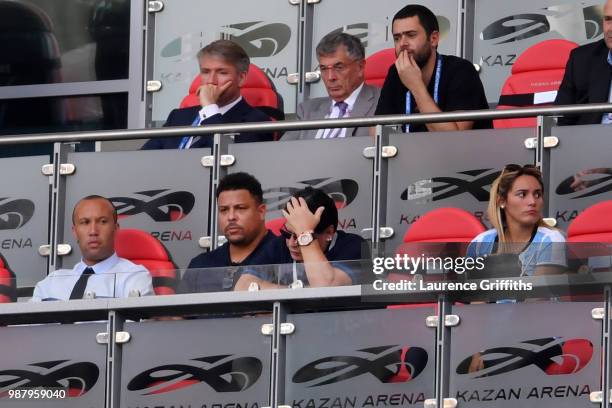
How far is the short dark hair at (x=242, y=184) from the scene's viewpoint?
33.8 feet

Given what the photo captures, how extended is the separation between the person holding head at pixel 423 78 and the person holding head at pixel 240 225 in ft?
3.13

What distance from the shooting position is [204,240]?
10891mm

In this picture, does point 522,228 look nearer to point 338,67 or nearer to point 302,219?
point 302,219

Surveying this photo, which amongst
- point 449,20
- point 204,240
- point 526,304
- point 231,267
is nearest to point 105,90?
point 449,20

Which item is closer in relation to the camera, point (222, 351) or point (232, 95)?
point (222, 351)

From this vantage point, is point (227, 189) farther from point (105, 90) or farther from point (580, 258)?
point (105, 90)

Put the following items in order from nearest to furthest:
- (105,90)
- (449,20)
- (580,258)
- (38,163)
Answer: (580,258)
(38,163)
(449,20)
(105,90)

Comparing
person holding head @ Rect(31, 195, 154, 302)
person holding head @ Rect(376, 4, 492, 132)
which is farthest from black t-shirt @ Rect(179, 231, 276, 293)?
person holding head @ Rect(376, 4, 492, 132)

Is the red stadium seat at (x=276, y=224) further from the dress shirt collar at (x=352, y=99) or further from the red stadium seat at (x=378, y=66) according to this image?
the red stadium seat at (x=378, y=66)

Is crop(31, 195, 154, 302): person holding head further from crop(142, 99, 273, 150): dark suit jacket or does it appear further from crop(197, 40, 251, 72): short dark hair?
crop(197, 40, 251, 72): short dark hair

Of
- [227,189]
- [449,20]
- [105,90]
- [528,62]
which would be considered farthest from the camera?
[105,90]

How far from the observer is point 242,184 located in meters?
10.3

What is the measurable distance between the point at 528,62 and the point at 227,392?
10.2ft

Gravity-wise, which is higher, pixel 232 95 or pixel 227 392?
pixel 232 95
